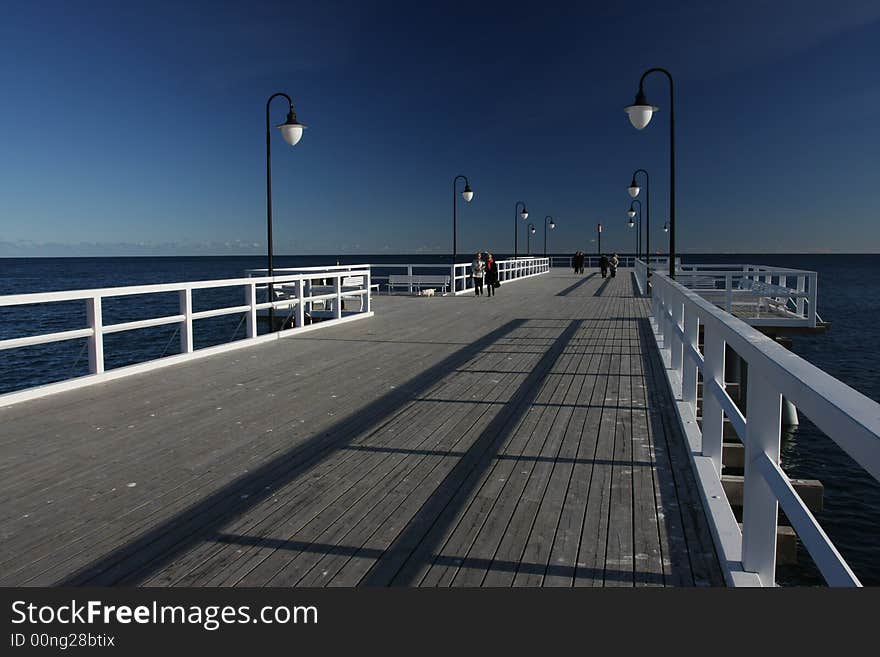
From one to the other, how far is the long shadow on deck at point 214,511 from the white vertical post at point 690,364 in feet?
8.82

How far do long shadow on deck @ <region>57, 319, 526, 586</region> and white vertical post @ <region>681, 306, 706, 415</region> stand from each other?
269cm

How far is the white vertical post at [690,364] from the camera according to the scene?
20.1ft

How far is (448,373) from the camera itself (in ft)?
27.9

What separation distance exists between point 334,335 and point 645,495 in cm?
895

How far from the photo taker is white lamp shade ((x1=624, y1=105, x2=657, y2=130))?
1296 cm

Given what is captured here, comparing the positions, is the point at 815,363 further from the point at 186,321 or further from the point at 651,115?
the point at 186,321

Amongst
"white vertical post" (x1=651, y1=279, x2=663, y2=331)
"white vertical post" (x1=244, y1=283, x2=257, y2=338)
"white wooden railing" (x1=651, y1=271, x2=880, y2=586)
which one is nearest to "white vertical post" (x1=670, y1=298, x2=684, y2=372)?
"white wooden railing" (x1=651, y1=271, x2=880, y2=586)

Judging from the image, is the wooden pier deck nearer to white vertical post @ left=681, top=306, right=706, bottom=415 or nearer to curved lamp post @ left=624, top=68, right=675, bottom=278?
white vertical post @ left=681, top=306, right=706, bottom=415

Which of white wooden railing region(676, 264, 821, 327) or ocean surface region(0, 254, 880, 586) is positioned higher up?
white wooden railing region(676, 264, 821, 327)

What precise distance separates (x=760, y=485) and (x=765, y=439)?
24 centimetres

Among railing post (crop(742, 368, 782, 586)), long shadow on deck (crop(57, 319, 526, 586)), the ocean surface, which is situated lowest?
the ocean surface

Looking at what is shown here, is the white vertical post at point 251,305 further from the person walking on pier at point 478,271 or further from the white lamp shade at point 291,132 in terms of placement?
the person walking on pier at point 478,271

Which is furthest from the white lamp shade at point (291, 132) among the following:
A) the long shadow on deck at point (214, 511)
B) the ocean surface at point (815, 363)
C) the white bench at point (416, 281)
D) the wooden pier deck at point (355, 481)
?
the white bench at point (416, 281)

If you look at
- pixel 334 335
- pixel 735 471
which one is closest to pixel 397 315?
pixel 334 335
